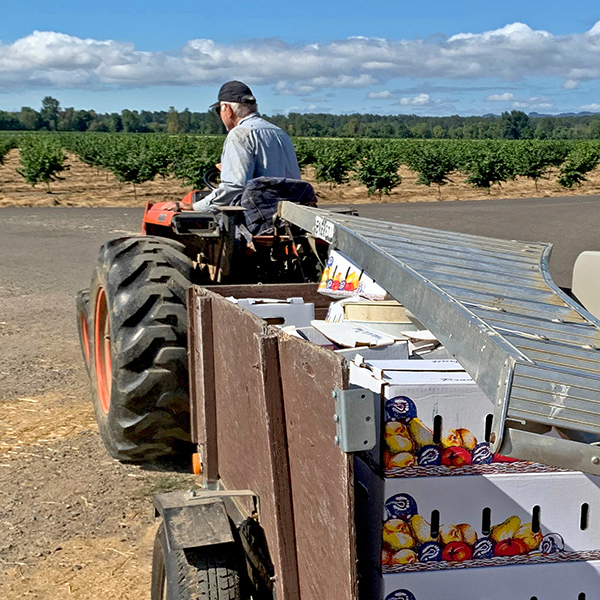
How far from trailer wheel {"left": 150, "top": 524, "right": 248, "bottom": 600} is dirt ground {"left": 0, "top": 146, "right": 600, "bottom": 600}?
1081 millimetres

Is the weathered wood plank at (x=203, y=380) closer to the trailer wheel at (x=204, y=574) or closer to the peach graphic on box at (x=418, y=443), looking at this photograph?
the trailer wheel at (x=204, y=574)

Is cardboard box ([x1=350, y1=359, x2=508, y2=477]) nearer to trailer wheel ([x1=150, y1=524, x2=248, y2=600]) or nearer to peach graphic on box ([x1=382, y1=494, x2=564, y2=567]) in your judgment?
peach graphic on box ([x1=382, y1=494, x2=564, y2=567])

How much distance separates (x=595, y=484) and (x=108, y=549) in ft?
7.67

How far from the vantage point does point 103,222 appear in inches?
699

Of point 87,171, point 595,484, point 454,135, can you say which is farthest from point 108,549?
point 454,135

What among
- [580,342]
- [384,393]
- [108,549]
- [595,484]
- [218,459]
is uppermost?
[580,342]

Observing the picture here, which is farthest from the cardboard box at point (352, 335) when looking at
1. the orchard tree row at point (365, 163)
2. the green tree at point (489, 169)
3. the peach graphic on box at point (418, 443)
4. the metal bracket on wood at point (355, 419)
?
the green tree at point (489, 169)

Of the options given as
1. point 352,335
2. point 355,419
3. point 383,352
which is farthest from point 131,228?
point 355,419

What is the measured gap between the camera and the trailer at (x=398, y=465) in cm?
142

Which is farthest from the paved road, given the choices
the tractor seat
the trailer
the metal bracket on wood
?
the metal bracket on wood

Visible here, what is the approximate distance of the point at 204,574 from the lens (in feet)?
A: 7.27

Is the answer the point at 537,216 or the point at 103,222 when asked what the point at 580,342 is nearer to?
the point at 103,222

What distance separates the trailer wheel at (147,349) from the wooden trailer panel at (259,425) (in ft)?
3.72

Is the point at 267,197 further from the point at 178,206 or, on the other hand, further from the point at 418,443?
the point at 418,443
